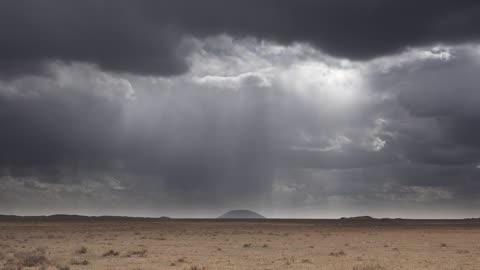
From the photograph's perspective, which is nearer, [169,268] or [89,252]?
[169,268]

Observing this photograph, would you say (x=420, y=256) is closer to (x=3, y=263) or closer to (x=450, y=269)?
(x=450, y=269)

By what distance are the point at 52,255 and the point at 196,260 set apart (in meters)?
11.2

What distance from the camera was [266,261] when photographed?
3488cm

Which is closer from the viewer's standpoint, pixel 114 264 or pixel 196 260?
pixel 114 264

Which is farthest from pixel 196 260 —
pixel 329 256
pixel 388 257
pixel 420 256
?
pixel 420 256

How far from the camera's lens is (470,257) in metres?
38.0

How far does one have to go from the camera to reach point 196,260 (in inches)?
1382

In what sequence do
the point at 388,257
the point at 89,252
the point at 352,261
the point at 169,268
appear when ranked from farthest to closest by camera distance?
1. the point at 89,252
2. the point at 388,257
3. the point at 352,261
4. the point at 169,268

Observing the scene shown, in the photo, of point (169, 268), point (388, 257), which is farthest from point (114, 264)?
point (388, 257)

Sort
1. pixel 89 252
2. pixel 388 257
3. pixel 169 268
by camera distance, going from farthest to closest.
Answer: pixel 89 252 → pixel 388 257 → pixel 169 268

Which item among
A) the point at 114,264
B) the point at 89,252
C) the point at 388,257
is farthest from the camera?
the point at 89,252

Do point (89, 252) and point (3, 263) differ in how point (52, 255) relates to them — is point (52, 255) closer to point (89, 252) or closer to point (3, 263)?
point (89, 252)

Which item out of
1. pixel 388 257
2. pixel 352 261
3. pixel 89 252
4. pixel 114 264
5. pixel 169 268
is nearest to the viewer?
pixel 169 268

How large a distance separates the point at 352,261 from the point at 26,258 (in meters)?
20.0
